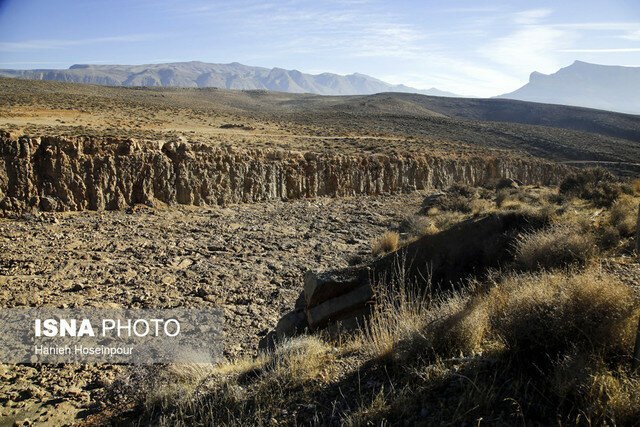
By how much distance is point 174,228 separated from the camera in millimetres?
13391

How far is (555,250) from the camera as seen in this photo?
548cm

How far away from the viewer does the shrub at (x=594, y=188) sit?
1121cm

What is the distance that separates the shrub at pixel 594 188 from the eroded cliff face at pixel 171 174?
956cm

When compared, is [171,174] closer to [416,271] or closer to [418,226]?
[418,226]

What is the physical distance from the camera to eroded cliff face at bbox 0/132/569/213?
1307cm

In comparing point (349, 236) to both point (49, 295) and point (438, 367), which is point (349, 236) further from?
point (438, 367)

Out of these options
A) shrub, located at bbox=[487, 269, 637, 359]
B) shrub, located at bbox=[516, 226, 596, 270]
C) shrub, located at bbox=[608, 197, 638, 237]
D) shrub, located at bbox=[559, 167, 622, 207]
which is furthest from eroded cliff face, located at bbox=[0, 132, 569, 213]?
shrub, located at bbox=[487, 269, 637, 359]

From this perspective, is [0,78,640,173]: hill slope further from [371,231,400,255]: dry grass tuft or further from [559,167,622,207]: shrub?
[371,231,400,255]: dry grass tuft

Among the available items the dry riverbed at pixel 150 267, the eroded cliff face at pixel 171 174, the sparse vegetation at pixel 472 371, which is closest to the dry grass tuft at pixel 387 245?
the dry riverbed at pixel 150 267

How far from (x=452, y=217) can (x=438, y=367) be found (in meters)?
11.4

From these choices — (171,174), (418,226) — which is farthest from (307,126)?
(418,226)

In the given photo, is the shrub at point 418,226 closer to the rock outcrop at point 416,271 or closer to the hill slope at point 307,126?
the rock outcrop at point 416,271

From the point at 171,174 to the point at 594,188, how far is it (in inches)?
640

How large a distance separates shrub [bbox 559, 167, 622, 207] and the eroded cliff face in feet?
31.4
